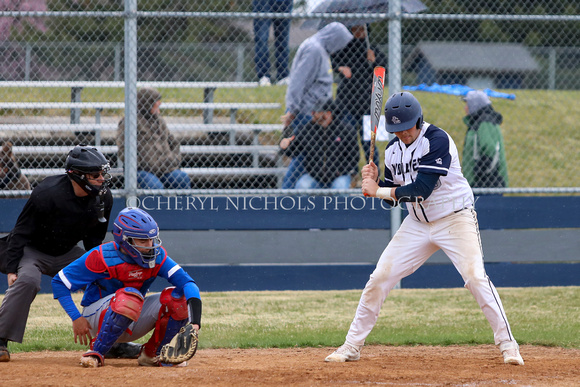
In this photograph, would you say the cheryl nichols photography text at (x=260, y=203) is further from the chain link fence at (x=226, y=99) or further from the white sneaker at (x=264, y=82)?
the white sneaker at (x=264, y=82)

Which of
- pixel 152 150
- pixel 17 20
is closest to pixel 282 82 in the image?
pixel 152 150

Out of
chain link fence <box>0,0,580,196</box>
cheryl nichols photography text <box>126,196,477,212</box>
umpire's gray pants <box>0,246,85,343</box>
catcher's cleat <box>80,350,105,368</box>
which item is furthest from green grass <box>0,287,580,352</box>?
chain link fence <box>0,0,580,196</box>

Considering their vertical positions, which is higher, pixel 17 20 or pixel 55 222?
pixel 17 20

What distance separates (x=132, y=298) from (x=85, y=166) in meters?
1.14

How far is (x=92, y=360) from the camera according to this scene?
4.73 meters

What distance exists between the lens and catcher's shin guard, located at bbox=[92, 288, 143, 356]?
4617 mm

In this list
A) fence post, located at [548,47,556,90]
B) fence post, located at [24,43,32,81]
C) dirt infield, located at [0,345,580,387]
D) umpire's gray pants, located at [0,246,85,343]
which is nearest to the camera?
dirt infield, located at [0,345,580,387]

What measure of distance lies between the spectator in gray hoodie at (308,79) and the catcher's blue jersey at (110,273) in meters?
3.87

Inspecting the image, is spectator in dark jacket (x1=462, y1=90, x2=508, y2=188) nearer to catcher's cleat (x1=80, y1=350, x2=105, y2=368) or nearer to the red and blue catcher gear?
the red and blue catcher gear

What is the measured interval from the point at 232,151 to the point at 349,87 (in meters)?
1.84

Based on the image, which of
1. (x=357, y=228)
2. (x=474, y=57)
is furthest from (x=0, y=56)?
(x=474, y=57)

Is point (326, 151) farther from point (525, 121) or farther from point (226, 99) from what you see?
point (525, 121)

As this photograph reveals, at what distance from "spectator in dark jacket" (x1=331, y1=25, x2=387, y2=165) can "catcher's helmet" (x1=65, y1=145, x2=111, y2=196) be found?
384cm

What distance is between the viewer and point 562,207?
854 cm
